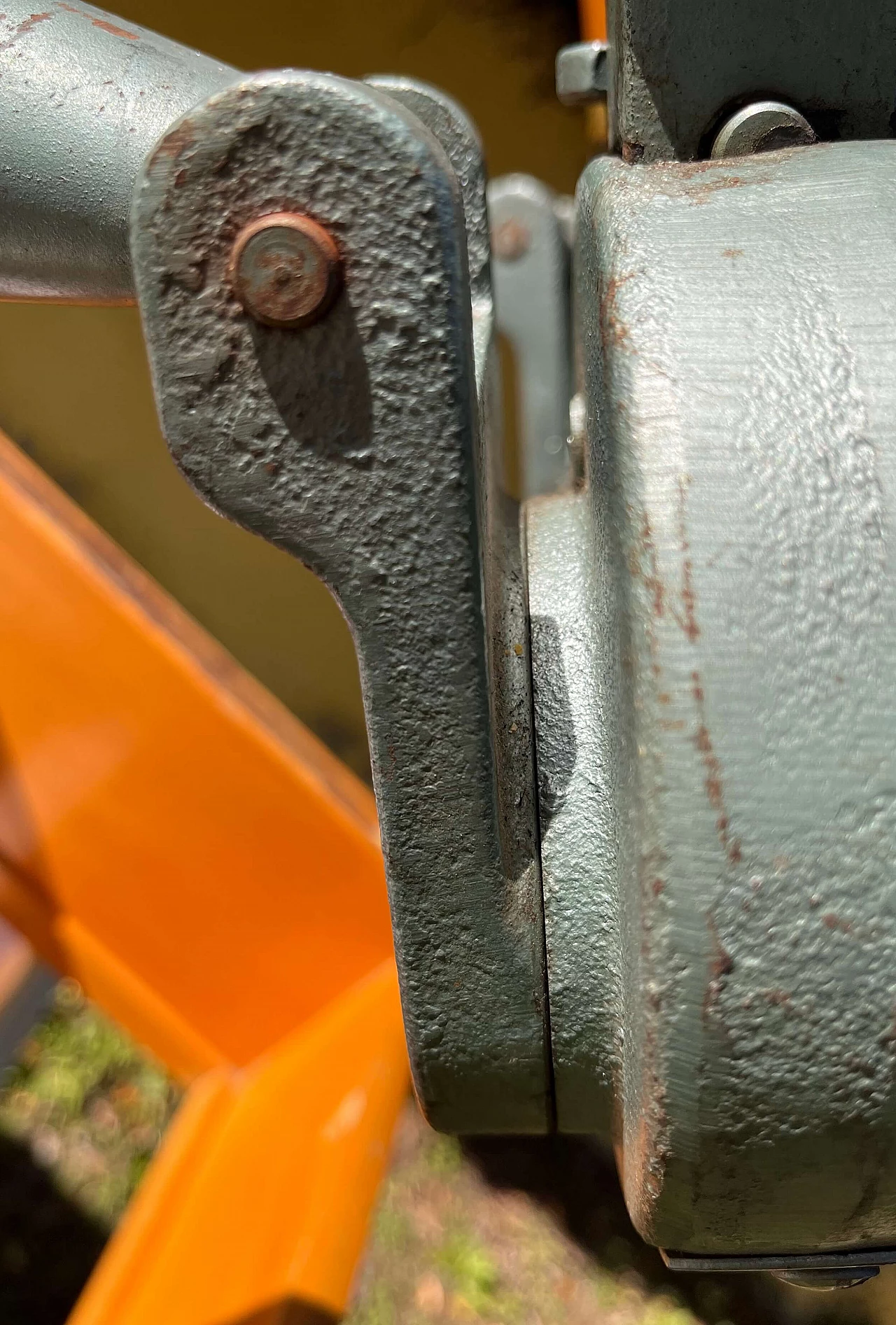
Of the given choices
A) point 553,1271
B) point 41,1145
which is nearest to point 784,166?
point 553,1271

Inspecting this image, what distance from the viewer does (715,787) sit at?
1.01ft

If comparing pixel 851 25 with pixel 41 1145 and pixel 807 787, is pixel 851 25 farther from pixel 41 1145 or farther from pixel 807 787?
pixel 41 1145

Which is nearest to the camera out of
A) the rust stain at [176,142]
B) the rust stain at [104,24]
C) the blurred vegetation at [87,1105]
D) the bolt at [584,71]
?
the rust stain at [176,142]

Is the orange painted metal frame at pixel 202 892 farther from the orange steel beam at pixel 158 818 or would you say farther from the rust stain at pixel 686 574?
the rust stain at pixel 686 574

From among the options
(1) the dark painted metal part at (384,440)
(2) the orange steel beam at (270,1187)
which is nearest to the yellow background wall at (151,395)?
(2) the orange steel beam at (270,1187)

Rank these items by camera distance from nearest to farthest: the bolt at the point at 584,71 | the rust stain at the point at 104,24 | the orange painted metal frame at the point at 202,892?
the rust stain at the point at 104,24 → the bolt at the point at 584,71 → the orange painted metal frame at the point at 202,892

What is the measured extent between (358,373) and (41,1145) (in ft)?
4.75

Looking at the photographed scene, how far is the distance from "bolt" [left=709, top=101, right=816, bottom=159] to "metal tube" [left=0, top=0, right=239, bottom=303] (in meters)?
0.23

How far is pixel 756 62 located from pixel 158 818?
0.98 m

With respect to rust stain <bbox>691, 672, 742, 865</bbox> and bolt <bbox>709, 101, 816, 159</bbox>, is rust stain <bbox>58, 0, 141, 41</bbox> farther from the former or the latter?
rust stain <bbox>691, 672, 742, 865</bbox>

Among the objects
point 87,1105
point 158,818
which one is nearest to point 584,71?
point 158,818

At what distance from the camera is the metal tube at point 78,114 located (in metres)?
0.40

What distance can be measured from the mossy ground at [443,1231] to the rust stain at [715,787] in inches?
31.3

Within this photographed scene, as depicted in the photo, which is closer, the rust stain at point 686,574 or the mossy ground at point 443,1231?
the rust stain at point 686,574
